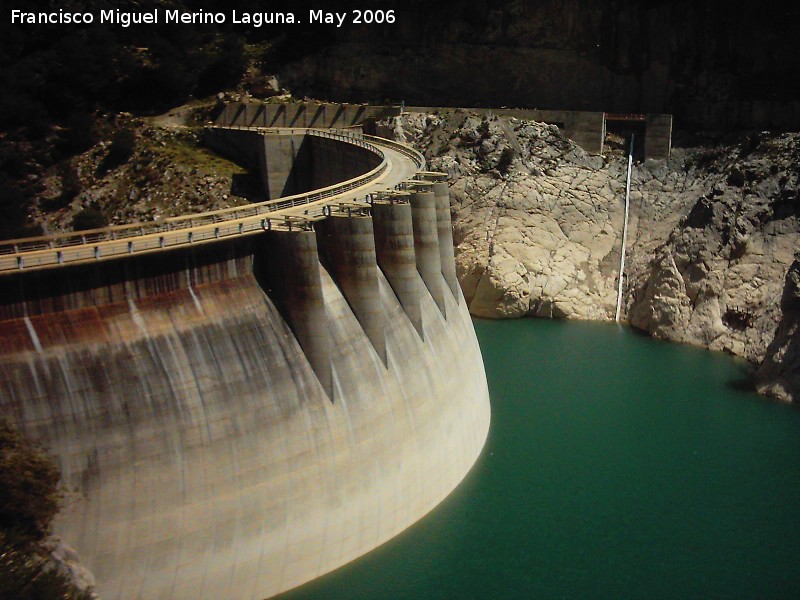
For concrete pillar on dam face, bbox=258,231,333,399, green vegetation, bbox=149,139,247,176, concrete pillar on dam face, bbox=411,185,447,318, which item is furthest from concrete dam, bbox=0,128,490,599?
green vegetation, bbox=149,139,247,176

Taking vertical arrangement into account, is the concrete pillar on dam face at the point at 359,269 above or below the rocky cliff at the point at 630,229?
above

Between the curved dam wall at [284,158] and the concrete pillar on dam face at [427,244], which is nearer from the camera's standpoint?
the concrete pillar on dam face at [427,244]

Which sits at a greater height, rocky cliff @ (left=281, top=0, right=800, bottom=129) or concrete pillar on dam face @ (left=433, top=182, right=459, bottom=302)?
rocky cliff @ (left=281, top=0, right=800, bottom=129)

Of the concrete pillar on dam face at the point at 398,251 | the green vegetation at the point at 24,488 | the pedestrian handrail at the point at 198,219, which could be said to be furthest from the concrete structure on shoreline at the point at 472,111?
the green vegetation at the point at 24,488

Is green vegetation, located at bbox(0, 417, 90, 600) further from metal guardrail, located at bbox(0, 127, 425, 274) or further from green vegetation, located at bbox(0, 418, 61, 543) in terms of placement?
metal guardrail, located at bbox(0, 127, 425, 274)

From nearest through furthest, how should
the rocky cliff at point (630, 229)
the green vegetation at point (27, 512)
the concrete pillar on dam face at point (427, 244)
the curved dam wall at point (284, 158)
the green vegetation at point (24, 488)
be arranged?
the green vegetation at point (27, 512)
the green vegetation at point (24, 488)
the concrete pillar on dam face at point (427, 244)
the rocky cliff at point (630, 229)
the curved dam wall at point (284, 158)

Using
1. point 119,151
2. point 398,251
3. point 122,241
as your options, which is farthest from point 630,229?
point 122,241

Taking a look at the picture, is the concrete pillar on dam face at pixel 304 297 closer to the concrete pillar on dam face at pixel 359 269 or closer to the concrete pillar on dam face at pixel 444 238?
the concrete pillar on dam face at pixel 359 269
